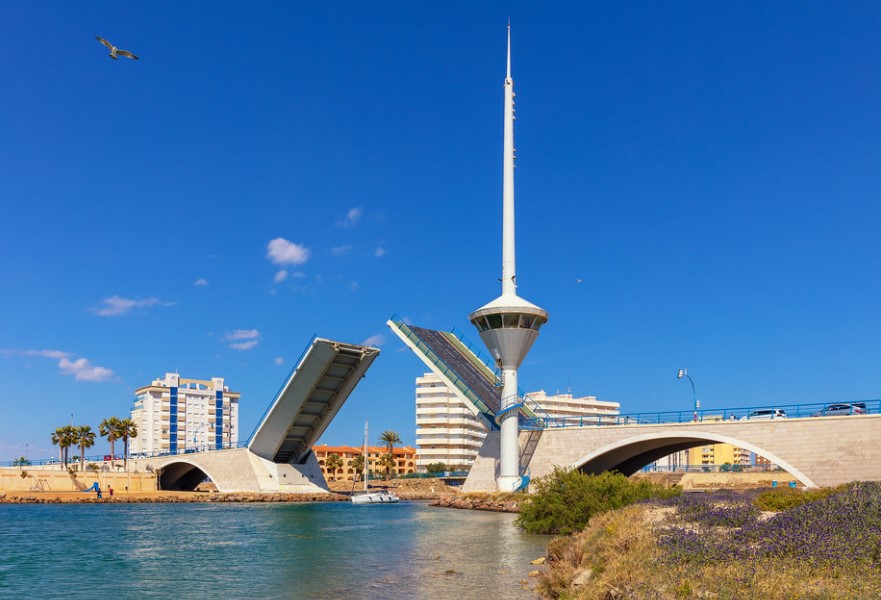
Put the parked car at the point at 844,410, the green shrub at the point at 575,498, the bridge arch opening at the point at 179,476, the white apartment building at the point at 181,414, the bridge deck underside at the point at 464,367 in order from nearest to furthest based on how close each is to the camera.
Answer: the green shrub at the point at 575,498
the parked car at the point at 844,410
the bridge deck underside at the point at 464,367
the bridge arch opening at the point at 179,476
the white apartment building at the point at 181,414

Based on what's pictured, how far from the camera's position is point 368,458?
136m

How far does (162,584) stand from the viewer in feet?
70.3

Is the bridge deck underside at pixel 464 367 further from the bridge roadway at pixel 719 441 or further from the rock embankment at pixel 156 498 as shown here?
the rock embankment at pixel 156 498

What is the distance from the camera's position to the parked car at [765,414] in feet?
142

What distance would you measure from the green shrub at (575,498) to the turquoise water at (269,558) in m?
1.32

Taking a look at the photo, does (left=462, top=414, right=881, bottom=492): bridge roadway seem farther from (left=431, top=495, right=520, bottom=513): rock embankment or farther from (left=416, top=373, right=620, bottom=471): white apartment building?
(left=416, top=373, right=620, bottom=471): white apartment building

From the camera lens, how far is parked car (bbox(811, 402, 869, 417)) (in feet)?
133

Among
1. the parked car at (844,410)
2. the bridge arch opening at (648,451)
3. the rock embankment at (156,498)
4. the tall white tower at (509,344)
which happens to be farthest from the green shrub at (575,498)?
the rock embankment at (156,498)

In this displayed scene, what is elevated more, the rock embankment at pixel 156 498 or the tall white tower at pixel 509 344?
the tall white tower at pixel 509 344

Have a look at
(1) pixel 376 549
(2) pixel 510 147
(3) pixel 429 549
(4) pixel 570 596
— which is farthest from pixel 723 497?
(2) pixel 510 147

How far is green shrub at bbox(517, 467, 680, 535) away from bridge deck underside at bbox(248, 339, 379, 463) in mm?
25960

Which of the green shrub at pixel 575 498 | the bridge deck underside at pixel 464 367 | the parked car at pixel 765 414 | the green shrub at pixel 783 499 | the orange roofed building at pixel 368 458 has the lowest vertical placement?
the orange roofed building at pixel 368 458

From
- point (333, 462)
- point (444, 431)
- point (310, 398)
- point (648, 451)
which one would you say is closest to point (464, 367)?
point (310, 398)

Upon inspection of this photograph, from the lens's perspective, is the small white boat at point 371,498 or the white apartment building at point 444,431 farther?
the white apartment building at point 444,431
